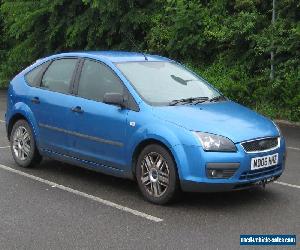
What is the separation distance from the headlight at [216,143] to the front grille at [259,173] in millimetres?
298

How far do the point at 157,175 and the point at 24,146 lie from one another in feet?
8.54

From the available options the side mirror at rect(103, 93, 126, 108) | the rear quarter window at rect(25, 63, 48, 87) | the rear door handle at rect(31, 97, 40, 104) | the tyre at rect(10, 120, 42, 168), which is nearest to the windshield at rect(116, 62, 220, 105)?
the side mirror at rect(103, 93, 126, 108)

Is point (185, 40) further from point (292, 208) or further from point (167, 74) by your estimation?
point (292, 208)

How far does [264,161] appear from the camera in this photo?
19.5 ft

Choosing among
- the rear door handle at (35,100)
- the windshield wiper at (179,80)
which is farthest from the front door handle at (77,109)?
the windshield wiper at (179,80)

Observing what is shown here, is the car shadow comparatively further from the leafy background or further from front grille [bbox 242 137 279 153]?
the leafy background

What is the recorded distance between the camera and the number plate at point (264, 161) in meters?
5.83

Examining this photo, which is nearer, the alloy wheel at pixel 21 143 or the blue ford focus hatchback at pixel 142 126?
the blue ford focus hatchback at pixel 142 126

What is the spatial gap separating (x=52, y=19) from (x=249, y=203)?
1544 centimetres

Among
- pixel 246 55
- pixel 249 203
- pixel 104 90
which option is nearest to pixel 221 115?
pixel 249 203

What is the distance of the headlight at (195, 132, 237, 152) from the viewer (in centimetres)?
570

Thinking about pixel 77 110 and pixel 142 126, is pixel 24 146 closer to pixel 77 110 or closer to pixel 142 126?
pixel 77 110

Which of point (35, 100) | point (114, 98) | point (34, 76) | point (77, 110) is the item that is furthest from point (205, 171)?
point (34, 76)

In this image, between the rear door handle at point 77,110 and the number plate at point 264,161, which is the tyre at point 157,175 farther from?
the rear door handle at point 77,110
